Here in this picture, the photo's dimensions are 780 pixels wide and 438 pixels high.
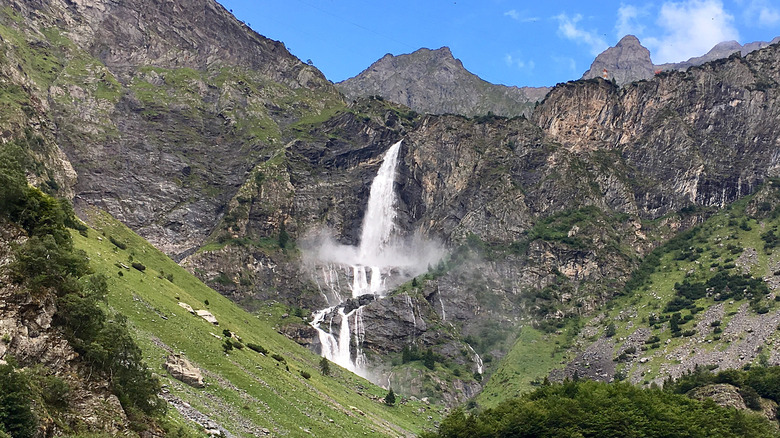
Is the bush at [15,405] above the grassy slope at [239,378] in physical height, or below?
below

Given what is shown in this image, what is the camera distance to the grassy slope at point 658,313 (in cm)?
13338

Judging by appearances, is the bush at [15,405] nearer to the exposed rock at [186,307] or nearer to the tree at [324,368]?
the exposed rock at [186,307]

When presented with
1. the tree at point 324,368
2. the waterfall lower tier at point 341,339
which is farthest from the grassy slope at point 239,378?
the waterfall lower tier at point 341,339

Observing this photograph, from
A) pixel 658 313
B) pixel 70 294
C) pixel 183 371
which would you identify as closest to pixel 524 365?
pixel 658 313

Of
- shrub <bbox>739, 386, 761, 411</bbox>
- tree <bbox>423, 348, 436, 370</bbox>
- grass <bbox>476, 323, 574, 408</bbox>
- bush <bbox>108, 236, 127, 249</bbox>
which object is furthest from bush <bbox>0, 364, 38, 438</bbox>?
tree <bbox>423, 348, 436, 370</bbox>

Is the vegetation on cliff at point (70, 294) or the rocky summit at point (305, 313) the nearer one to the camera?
the vegetation on cliff at point (70, 294)

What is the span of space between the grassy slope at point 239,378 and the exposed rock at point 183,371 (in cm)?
97

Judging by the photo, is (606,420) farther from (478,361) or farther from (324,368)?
(478,361)

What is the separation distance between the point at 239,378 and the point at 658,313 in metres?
121

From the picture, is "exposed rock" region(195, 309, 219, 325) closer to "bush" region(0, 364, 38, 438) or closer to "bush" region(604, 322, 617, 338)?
"bush" region(0, 364, 38, 438)

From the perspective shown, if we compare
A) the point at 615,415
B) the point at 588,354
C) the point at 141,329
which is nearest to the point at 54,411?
the point at 141,329

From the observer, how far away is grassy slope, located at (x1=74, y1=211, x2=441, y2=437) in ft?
193

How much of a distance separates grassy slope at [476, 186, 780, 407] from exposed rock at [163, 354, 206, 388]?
8600 centimetres

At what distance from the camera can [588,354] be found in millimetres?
147125
